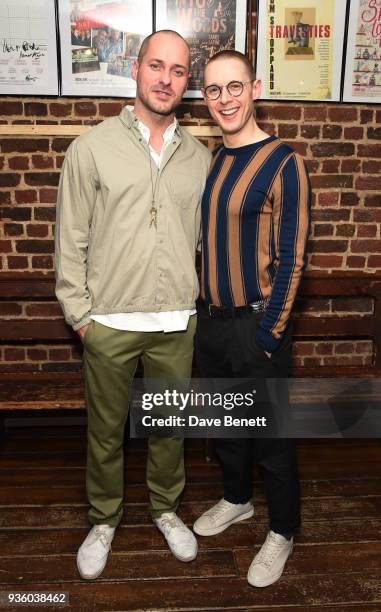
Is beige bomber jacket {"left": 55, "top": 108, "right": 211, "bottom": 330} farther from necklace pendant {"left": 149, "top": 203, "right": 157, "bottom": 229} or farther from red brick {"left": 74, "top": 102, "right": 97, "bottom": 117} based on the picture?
red brick {"left": 74, "top": 102, "right": 97, "bottom": 117}

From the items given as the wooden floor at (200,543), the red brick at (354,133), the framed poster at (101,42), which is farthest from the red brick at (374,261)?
the framed poster at (101,42)

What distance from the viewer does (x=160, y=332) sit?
1.97 metres

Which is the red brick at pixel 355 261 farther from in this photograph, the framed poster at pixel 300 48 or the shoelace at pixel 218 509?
the shoelace at pixel 218 509

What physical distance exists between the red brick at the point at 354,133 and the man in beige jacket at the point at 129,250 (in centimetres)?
112

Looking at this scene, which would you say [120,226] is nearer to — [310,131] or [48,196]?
[48,196]

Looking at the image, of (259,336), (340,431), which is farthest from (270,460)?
(340,431)

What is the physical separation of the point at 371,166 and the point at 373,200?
0.58 ft

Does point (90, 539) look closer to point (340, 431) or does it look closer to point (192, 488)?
point (192, 488)

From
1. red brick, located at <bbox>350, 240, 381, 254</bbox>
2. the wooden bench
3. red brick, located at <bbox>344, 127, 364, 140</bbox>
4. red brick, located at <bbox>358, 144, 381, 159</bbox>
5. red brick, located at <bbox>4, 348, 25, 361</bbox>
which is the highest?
red brick, located at <bbox>344, 127, 364, 140</bbox>

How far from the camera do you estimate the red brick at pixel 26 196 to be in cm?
276

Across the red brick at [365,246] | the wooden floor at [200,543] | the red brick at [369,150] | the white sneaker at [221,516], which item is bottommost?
the wooden floor at [200,543]

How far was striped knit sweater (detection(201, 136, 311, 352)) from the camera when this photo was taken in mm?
1762

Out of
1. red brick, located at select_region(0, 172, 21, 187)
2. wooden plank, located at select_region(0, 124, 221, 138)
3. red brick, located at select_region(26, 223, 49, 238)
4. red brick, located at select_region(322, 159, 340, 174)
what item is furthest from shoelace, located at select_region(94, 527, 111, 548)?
red brick, located at select_region(322, 159, 340, 174)

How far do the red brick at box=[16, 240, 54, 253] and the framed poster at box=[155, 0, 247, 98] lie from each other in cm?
112
